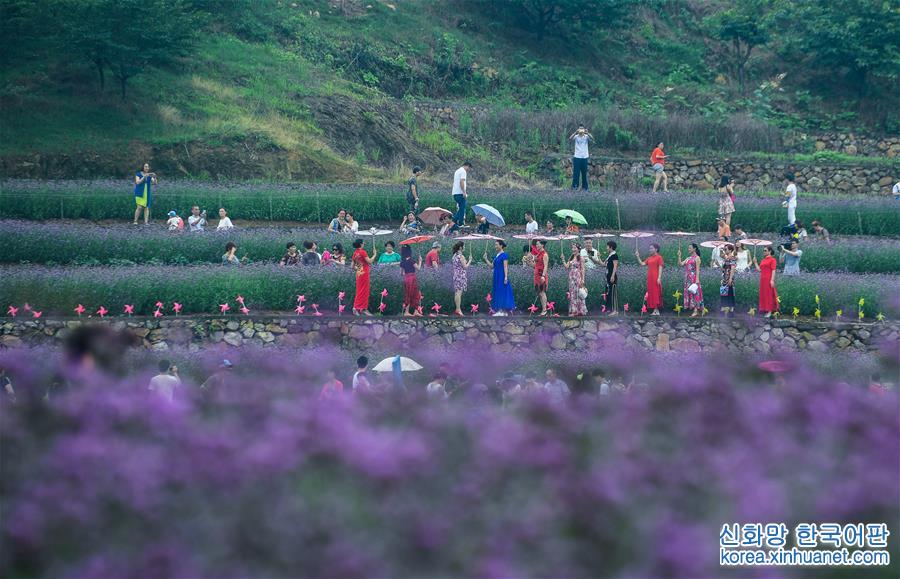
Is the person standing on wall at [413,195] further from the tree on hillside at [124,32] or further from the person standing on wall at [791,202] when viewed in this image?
the tree on hillside at [124,32]

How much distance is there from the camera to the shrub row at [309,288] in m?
22.4

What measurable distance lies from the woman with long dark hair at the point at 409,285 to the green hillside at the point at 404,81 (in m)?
12.1

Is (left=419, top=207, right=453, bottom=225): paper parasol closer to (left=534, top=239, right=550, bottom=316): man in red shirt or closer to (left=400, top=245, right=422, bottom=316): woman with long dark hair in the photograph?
(left=534, top=239, right=550, bottom=316): man in red shirt

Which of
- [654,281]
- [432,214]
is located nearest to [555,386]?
[654,281]

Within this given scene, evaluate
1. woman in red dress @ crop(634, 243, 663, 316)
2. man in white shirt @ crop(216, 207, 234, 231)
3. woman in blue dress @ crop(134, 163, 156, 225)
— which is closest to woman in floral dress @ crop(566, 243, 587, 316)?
woman in red dress @ crop(634, 243, 663, 316)

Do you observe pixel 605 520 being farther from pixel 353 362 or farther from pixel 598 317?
pixel 598 317

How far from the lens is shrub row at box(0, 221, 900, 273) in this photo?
25.3 meters

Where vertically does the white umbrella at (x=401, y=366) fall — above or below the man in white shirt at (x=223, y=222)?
below

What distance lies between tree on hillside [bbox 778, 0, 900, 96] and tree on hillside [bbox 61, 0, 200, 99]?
21731mm

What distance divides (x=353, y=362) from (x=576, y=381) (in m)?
3.77

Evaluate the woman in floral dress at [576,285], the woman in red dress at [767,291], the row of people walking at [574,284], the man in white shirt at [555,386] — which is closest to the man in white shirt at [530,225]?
the row of people walking at [574,284]

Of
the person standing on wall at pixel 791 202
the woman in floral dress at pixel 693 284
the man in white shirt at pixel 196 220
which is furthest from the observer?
the person standing on wall at pixel 791 202

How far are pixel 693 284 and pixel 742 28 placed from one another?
24551mm

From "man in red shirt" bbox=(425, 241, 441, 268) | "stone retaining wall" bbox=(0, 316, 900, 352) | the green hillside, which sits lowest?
"stone retaining wall" bbox=(0, 316, 900, 352)
